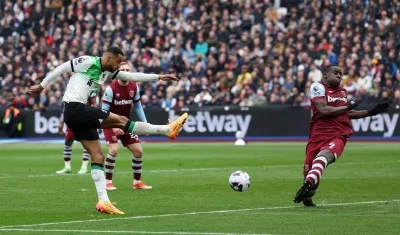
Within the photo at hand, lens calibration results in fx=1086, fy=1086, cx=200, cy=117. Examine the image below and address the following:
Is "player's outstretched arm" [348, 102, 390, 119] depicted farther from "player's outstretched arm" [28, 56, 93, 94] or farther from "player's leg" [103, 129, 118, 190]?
"player's leg" [103, 129, 118, 190]

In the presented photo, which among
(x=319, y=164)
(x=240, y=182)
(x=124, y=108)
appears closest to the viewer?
(x=319, y=164)

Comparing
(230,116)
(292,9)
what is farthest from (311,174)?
(292,9)

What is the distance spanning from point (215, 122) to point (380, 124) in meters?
6.30

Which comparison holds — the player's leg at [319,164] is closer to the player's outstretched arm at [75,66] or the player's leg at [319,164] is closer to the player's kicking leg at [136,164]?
the player's outstretched arm at [75,66]

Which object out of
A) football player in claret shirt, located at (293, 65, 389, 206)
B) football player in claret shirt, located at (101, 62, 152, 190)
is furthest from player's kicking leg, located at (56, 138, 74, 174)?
football player in claret shirt, located at (293, 65, 389, 206)

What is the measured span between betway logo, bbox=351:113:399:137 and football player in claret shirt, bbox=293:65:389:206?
22461 millimetres

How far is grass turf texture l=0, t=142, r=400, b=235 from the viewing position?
13.2 meters

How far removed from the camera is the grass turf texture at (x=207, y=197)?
43.3ft

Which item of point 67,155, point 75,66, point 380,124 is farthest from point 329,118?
point 380,124

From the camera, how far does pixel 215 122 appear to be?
4081cm

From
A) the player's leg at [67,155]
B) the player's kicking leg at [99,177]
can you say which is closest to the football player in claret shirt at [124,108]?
the player's kicking leg at [99,177]

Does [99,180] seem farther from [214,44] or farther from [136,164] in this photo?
[214,44]

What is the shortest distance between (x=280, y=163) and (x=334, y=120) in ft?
36.0

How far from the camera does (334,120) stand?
52.0ft
